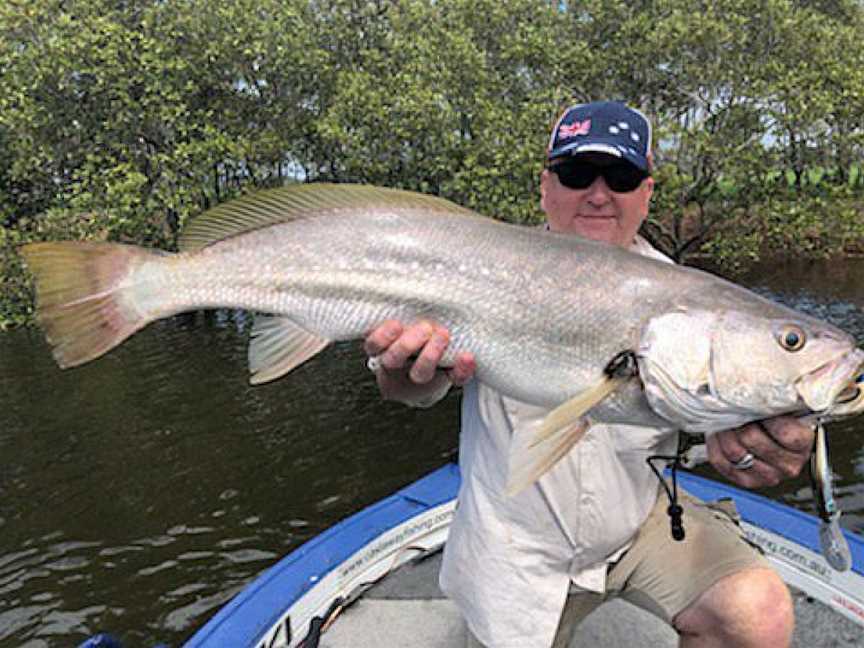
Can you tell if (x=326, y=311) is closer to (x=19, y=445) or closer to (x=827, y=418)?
(x=827, y=418)

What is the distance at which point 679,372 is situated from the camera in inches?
87.0

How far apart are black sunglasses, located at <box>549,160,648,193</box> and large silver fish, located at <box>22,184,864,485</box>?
0.64 m

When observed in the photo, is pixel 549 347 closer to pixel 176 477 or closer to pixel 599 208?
pixel 599 208

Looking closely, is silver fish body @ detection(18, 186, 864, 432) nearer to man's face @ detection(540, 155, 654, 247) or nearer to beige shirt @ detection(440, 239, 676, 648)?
beige shirt @ detection(440, 239, 676, 648)

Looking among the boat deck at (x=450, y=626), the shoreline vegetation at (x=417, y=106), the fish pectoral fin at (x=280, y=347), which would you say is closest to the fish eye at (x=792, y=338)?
the fish pectoral fin at (x=280, y=347)

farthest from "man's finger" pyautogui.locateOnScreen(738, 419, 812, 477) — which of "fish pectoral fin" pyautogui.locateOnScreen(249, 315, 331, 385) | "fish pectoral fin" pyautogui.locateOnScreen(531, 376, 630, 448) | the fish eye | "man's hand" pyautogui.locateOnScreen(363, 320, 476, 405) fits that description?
"fish pectoral fin" pyautogui.locateOnScreen(249, 315, 331, 385)

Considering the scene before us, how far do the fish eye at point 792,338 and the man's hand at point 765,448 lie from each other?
229 millimetres

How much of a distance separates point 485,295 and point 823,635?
3.29 meters

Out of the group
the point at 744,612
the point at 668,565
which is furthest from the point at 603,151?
the point at 744,612

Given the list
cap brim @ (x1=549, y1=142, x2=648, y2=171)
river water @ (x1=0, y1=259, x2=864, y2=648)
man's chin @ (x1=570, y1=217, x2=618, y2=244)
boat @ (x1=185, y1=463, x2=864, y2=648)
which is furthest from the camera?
river water @ (x1=0, y1=259, x2=864, y2=648)

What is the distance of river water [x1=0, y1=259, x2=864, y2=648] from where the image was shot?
7.37m

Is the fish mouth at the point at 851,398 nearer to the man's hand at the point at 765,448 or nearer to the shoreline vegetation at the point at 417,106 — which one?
the man's hand at the point at 765,448

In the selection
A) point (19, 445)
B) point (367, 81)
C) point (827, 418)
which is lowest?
point (19, 445)

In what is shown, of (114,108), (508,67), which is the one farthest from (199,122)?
(508,67)
